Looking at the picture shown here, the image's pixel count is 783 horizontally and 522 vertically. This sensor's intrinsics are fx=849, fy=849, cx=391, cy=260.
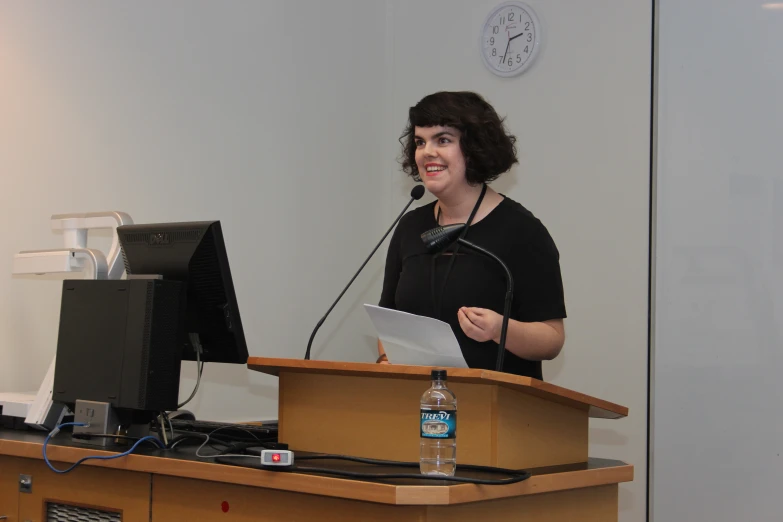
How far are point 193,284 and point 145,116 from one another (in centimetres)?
140

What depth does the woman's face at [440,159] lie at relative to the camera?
2303mm

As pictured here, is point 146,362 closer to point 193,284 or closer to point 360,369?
point 193,284

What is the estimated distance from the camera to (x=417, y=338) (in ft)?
5.44

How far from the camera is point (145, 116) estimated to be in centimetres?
314

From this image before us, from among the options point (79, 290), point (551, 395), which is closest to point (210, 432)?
point (79, 290)

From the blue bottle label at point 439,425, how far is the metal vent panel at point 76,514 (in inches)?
29.2

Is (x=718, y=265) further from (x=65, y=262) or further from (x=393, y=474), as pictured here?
(x=65, y=262)

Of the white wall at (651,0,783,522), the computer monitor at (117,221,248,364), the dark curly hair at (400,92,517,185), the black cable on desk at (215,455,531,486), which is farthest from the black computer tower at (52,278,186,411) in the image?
the white wall at (651,0,783,522)

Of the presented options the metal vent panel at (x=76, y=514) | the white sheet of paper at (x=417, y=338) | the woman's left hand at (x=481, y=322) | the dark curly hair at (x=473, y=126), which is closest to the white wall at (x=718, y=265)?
the dark curly hair at (x=473, y=126)

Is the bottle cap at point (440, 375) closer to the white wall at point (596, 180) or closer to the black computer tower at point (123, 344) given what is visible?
the black computer tower at point (123, 344)

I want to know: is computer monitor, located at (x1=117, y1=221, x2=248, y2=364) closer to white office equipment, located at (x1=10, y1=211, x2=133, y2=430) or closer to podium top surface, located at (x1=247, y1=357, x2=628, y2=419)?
podium top surface, located at (x1=247, y1=357, x2=628, y2=419)

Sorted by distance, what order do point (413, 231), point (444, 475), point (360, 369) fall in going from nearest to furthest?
point (444, 475) < point (360, 369) < point (413, 231)

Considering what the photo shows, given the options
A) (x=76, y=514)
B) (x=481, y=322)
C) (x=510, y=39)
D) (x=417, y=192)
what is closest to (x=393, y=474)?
(x=481, y=322)

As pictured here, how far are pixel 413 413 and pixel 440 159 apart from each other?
2.80 feet
